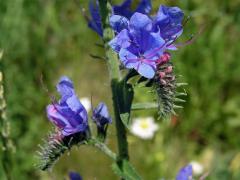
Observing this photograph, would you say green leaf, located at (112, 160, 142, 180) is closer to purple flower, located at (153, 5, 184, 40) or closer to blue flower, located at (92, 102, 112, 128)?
blue flower, located at (92, 102, 112, 128)

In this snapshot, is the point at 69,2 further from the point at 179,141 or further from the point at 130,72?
the point at 130,72

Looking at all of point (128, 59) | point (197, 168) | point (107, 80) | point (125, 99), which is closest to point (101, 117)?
point (125, 99)

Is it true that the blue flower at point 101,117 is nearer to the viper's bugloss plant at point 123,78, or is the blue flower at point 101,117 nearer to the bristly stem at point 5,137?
the viper's bugloss plant at point 123,78

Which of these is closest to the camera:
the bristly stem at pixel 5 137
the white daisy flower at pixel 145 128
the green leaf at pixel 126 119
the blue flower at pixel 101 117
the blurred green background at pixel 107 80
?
Answer: the green leaf at pixel 126 119

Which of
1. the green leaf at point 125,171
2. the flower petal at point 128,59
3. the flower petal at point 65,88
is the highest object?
the flower petal at point 128,59

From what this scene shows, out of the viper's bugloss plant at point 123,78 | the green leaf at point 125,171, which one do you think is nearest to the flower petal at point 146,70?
the viper's bugloss plant at point 123,78

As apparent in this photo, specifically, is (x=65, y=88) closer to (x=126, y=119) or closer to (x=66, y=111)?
(x=66, y=111)

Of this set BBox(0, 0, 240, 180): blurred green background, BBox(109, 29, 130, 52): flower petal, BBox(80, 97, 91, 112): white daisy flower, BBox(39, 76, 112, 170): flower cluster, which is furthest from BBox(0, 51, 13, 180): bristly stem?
BBox(80, 97, 91, 112): white daisy flower

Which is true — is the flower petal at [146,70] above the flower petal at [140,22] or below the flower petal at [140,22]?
below
